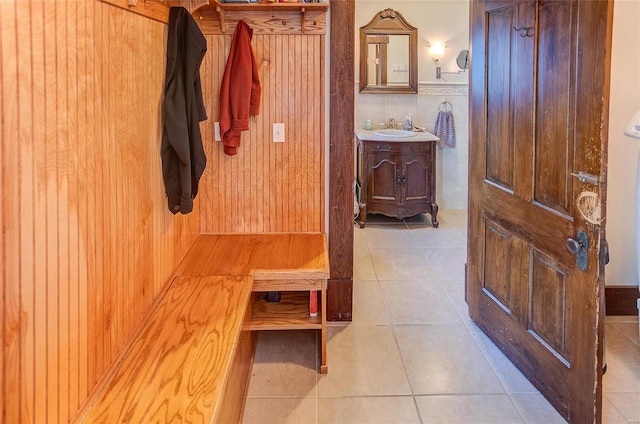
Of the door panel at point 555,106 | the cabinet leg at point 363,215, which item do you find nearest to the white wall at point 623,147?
the door panel at point 555,106

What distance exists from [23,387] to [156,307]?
1078 millimetres

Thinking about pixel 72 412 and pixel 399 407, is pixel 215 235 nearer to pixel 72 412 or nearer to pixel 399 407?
pixel 399 407

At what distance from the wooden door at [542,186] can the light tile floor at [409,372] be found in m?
0.17

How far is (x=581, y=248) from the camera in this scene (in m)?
2.14

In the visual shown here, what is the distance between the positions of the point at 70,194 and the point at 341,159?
6.42 feet

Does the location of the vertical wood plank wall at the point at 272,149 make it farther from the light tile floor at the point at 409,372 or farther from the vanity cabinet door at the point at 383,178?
the vanity cabinet door at the point at 383,178

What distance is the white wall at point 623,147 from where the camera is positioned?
3.21m

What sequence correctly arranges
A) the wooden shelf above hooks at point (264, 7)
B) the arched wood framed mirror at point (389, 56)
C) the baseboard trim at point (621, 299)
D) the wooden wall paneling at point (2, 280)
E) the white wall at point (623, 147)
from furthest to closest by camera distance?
1. the arched wood framed mirror at point (389, 56)
2. the baseboard trim at point (621, 299)
3. the white wall at point (623, 147)
4. the wooden shelf above hooks at point (264, 7)
5. the wooden wall paneling at point (2, 280)

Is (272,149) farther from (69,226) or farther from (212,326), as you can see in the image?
(69,226)

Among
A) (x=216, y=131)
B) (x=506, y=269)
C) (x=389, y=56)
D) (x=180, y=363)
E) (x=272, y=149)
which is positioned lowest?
(x=180, y=363)

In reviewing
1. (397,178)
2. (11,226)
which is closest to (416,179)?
(397,178)

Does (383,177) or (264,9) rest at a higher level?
(264,9)

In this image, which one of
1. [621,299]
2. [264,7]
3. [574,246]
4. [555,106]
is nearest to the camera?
[574,246]

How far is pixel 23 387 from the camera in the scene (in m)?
1.18
